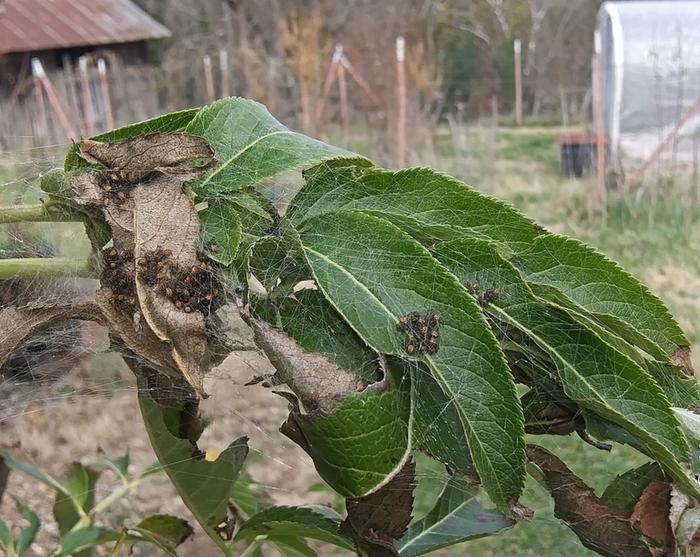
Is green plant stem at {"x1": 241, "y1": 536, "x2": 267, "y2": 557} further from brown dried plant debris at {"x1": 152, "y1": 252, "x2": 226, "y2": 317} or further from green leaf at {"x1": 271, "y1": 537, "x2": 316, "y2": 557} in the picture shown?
brown dried plant debris at {"x1": 152, "y1": 252, "x2": 226, "y2": 317}

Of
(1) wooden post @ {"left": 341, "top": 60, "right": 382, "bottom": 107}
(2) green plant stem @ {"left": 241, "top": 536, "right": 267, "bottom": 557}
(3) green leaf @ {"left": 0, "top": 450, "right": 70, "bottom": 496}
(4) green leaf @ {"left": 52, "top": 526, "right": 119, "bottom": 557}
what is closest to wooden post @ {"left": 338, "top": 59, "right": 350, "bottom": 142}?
(1) wooden post @ {"left": 341, "top": 60, "right": 382, "bottom": 107}

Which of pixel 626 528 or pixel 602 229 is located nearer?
pixel 626 528

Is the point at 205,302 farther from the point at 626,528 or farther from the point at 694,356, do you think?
the point at 694,356

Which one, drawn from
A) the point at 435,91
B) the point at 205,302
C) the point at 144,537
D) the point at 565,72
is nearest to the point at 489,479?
the point at 205,302

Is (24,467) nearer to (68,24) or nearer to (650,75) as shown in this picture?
(650,75)

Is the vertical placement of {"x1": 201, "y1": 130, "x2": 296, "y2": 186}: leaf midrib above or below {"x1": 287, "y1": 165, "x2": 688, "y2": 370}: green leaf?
above

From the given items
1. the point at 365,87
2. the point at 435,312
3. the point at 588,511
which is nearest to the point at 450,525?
the point at 588,511
